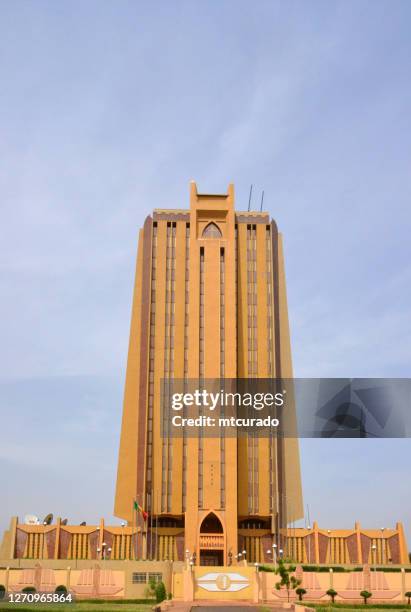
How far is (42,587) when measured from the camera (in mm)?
54906

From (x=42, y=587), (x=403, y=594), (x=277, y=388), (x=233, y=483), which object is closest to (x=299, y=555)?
(x=233, y=483)

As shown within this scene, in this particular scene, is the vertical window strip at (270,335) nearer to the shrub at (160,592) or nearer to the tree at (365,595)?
the tree at (365,595)

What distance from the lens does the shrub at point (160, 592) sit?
5394 centimetres

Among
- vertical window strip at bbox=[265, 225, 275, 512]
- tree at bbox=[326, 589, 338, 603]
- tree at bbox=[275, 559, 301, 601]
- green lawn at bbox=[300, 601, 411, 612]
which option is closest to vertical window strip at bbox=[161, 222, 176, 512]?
vertical window strip at bbox=[265, 225, 275, 512]

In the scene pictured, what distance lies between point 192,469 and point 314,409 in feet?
65.6

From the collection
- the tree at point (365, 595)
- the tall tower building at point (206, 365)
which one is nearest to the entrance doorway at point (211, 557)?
the tall tower building at point (206, 365)

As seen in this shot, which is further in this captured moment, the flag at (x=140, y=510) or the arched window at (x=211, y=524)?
the arched window at (x=211, y=524)

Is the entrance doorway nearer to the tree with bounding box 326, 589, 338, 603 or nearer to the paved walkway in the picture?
the paved walkway

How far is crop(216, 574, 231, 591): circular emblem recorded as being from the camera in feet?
188

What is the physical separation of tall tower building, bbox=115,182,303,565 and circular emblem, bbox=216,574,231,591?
2038 cm

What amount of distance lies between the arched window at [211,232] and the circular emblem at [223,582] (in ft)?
143

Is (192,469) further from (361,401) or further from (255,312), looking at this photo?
(361,401)

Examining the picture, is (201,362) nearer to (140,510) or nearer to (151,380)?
(151,380)

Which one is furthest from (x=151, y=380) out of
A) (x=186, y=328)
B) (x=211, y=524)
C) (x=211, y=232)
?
(x=211, y=232)
